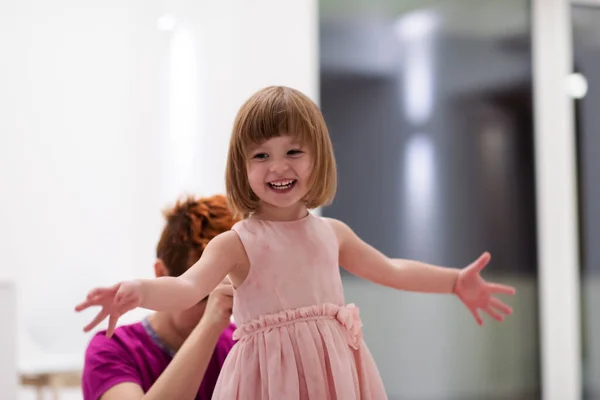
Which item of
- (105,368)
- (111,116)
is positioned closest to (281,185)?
(105,368)

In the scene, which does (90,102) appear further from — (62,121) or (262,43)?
(262,43)

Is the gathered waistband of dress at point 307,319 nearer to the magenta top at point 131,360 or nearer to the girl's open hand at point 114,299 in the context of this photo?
the girl's open hand at point 114,299

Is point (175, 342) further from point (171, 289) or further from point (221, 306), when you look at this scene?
point (171, 289)

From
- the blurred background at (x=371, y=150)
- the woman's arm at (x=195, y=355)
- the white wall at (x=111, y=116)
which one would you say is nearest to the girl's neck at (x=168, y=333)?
the woman's arm at (x=195, y=355)

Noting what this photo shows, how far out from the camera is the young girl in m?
0.97

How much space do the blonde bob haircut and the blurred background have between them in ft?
4.97

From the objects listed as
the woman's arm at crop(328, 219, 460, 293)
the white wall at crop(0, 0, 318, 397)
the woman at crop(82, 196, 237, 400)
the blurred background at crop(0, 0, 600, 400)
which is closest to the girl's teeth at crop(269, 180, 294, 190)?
the woman's arm at crop(328, 219, 460, 293)

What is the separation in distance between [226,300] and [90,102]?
1614 mm

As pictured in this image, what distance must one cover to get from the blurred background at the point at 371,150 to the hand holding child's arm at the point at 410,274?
1.50m

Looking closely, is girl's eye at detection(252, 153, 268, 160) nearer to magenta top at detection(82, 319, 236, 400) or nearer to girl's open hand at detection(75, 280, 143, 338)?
girl's open hand at detection(75, 280, 143, 338)

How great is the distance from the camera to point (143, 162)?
275cm

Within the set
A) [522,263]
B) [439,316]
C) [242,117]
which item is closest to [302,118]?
[242,117]

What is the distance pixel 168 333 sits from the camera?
151cm

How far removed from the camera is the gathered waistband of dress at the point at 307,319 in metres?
0.99
